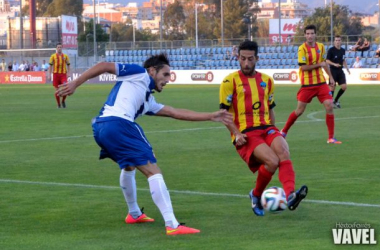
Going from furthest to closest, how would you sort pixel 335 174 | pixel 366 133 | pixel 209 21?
pixel 209 21 → pixel 366 133 → pixel 335 174

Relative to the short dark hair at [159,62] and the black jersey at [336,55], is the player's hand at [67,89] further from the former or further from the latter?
the black jersey at [336,55]

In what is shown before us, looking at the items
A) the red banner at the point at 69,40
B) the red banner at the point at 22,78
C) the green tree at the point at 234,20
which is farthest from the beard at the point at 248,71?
the green tree at the point at 234,20

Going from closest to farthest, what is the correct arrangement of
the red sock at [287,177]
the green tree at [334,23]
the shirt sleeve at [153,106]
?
1. the shirt sleeve at [153,106]
2. the red sock at [287,177]
3. the green tree at [334,23]

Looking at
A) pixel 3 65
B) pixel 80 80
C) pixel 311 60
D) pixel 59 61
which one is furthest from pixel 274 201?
pixel 3 65

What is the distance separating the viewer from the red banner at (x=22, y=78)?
206 ft

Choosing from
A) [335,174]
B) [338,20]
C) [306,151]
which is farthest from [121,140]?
[338,20]

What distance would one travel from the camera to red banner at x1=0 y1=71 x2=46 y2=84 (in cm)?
6269

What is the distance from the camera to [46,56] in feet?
250

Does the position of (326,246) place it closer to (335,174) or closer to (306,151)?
(335,174)

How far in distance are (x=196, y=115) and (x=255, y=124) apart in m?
1.02

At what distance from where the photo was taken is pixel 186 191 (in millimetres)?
10453

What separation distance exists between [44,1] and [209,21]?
103 ft

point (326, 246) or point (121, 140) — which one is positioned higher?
point (121, 140)

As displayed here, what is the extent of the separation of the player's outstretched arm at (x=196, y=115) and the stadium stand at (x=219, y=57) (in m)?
43.8
